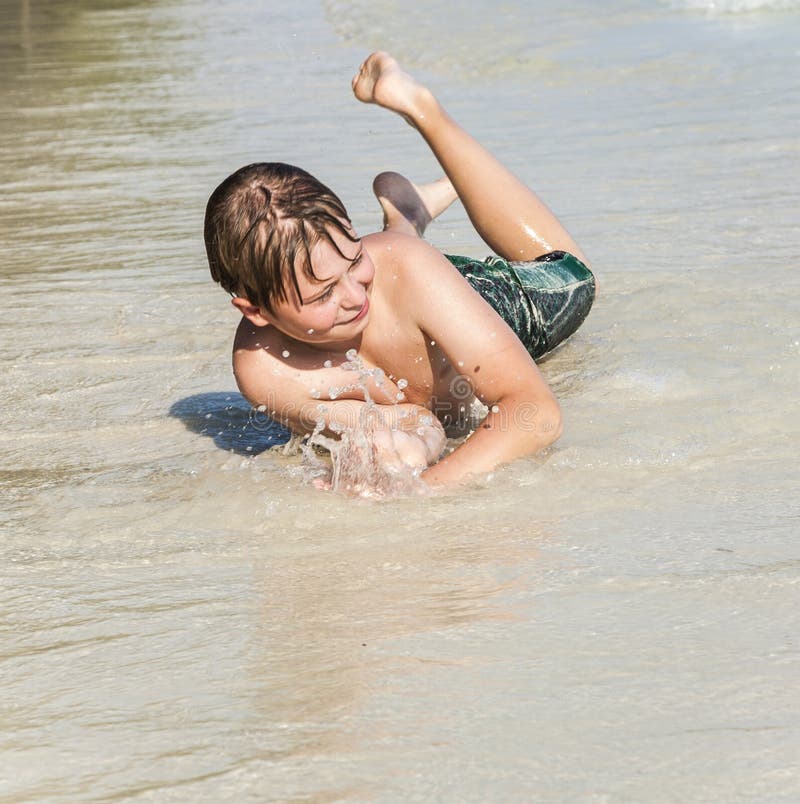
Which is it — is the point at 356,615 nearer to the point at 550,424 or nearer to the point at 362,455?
the point at 362,455

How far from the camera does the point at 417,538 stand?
8.57 feet

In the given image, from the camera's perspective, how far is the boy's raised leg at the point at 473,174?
12.8 feet

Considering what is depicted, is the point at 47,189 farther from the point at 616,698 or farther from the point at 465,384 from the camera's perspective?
the point at 616,698

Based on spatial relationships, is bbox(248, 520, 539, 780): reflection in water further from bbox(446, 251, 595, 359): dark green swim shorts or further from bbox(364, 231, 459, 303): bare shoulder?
bbox(446, 251, 595, 359): dark green swim shorts

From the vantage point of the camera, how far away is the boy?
9.27ft

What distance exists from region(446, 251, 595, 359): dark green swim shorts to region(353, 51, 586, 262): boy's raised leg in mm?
147

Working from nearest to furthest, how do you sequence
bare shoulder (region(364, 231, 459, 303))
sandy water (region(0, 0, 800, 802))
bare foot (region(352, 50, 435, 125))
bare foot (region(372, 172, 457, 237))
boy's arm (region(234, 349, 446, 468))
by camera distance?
sandy water (region(0, 0, 800, 802)) → bare shoulder (region(364, 231, 459, 303)) → boy's arm (region(234, 349, 446, 468)) → bare foot (region(352, 50, 435, 125)) → bare foot (region(372, 172, 457, 237))

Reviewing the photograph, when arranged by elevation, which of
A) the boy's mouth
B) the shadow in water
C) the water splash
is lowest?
the shadow in water

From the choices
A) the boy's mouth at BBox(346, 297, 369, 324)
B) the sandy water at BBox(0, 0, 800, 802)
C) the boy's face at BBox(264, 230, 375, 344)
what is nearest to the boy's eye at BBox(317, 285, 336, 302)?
the boy's face at BBox(264, 230, 375, 344)

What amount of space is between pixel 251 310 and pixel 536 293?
3.64 feet

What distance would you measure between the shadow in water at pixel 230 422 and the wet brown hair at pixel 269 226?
1.93 ft

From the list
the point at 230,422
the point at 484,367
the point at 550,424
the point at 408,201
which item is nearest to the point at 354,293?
the point at 484,367

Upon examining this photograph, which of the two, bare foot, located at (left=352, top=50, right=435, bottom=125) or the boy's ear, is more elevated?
bare foot, located at (left=352, top=50, right=435, bottom=125)

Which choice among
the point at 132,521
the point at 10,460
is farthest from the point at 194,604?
the point at 10,460
